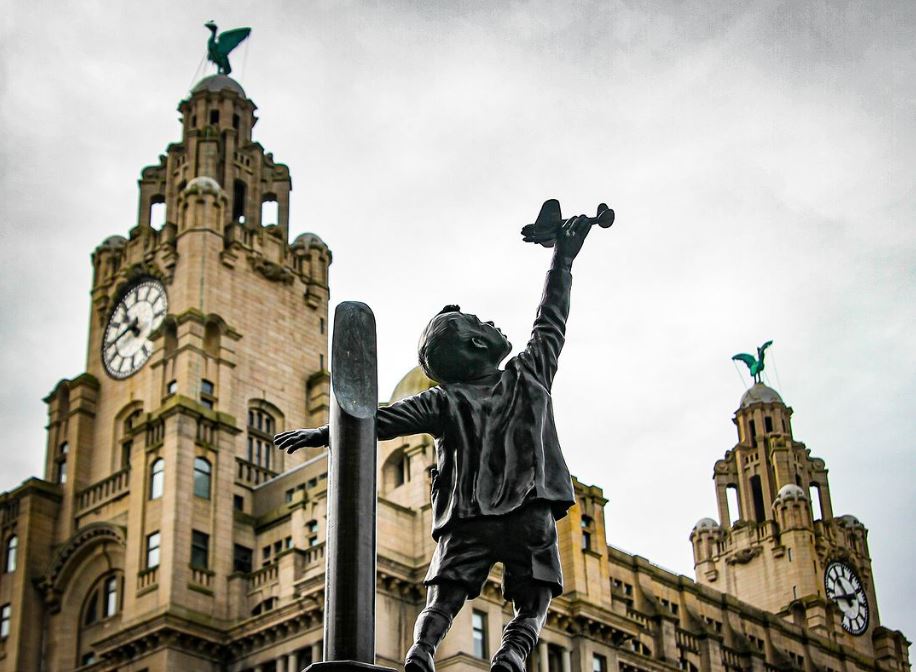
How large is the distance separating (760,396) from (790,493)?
959 centimetres

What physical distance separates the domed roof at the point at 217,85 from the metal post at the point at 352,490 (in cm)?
6858

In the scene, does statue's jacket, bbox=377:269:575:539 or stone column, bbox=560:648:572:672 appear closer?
statue's jacket, bbox=377:269:575:539

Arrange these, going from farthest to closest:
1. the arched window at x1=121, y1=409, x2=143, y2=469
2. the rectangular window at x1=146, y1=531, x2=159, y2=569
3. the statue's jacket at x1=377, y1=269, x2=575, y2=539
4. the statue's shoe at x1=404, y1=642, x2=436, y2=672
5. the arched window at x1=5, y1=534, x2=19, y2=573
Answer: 1. the arched window at x1=121, y1=409, x2=143, y2=469
2. the arched window at x1=5, y1=534, x2=19, y2=573
3. the rectangular window at x1=146, y1=531, x2=159, y2=569
4. the statue's jacket at x1=377, y1=269, x2=575, y2=539
5. the statue's shoe at x1=404, y1=642, x2=436, y2=672

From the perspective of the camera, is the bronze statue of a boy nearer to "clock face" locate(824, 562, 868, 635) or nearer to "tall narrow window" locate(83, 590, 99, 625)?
"tall narrow window" locate(83, 590, 99, 625)

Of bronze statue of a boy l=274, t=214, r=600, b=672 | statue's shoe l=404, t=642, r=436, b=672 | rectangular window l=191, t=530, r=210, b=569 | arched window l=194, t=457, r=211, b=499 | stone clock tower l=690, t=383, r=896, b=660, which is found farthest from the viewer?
stone clock tower l=690, t=383, r=896, b=660

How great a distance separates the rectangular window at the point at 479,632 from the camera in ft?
166

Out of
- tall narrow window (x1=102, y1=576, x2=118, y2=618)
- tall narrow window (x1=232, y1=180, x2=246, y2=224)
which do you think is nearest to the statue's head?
tall narrow window (x1=102, y1=576, x2=118, y2=618)

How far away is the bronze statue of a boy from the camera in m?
8.64

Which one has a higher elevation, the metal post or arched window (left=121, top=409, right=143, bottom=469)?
arched window (left=121, top=409, right=143, bottom=469)

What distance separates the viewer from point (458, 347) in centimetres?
937

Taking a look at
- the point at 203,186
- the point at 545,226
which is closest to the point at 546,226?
the point at 545,226

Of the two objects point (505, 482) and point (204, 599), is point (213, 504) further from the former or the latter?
point (505, 482)

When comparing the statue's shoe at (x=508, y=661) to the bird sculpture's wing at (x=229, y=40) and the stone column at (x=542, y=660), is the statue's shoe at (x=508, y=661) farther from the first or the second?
the bird sculpture's wing at (x=229, y=40)

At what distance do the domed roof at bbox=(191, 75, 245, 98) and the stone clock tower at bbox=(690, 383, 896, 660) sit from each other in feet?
137
